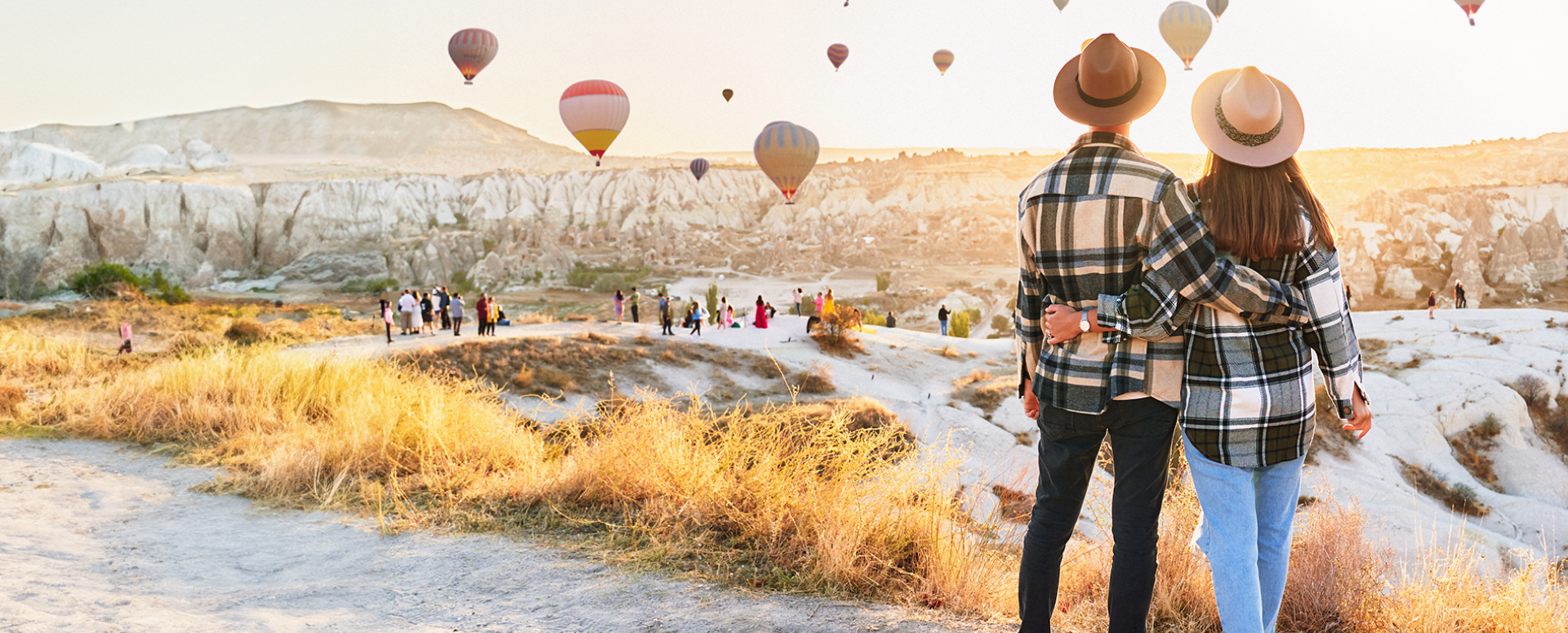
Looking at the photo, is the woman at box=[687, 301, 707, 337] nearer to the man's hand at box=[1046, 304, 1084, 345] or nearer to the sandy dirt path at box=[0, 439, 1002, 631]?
the sandy dirt path at box=[0, 439, 1002, 631]

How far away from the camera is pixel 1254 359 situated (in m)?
1.67

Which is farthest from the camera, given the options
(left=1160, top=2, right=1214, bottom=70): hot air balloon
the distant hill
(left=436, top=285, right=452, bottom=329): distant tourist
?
the distant hill

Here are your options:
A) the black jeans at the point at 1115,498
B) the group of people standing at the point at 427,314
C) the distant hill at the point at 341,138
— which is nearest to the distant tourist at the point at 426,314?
the group of people standing at the point at 427,314

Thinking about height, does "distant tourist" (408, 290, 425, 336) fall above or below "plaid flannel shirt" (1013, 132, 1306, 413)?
below

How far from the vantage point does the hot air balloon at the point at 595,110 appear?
106 ft

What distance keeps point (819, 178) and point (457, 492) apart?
258 feet

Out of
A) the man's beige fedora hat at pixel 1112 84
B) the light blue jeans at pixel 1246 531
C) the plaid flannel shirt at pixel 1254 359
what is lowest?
the light blue jeans at pixel 1246 531

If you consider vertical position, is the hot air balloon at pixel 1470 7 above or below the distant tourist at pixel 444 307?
above


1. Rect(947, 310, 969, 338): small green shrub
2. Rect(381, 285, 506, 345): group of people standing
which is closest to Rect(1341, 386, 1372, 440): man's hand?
Rect(381, 285, 506, 345): group of people standing

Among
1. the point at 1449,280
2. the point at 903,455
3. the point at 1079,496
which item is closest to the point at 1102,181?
the point at 1079,496

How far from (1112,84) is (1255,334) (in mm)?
571

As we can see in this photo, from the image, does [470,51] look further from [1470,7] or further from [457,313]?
[1470,7]

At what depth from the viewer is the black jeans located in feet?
5.81

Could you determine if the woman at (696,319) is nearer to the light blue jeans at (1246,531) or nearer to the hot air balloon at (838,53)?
the light blue jeans at (1246,531)
